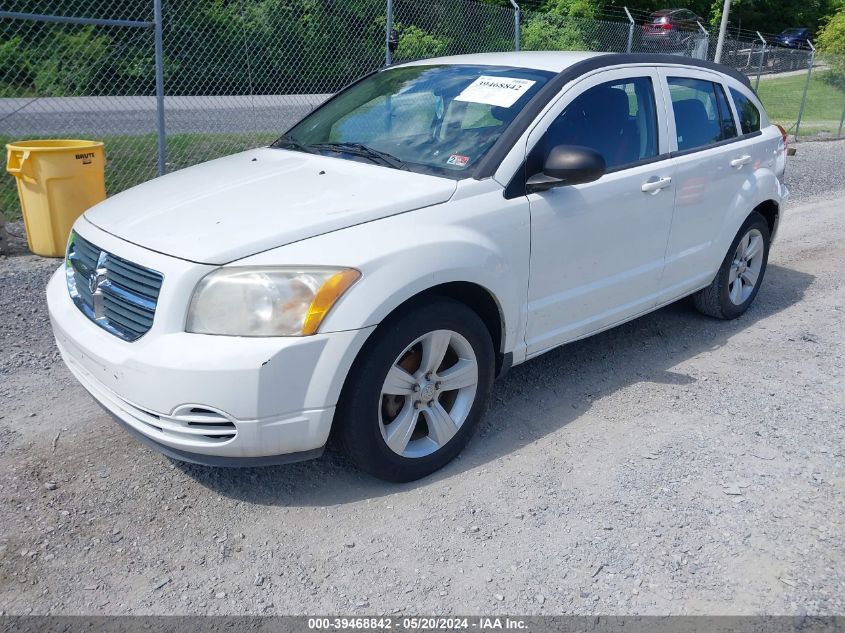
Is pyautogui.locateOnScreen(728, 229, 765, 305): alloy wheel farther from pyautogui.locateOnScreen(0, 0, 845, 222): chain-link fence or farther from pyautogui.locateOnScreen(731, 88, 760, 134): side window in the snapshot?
pyautogui.locateOnScreen(0, 0, 845, 222): chain-link fence

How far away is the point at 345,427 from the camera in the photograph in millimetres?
3148

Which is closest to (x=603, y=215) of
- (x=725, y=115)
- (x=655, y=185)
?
(x=655, y=185)

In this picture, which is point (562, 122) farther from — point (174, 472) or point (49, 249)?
point (49, 249)

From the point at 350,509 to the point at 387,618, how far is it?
667 mm

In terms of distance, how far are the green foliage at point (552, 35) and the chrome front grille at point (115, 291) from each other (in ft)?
39.2

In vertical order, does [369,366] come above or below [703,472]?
above

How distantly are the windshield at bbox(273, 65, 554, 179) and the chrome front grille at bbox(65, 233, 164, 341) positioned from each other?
1.32m

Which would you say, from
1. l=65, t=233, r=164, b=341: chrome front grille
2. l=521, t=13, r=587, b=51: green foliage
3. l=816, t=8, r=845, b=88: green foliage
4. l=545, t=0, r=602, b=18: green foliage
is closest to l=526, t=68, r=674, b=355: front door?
l=65, t=233, r=164, b=341: chrome front grille

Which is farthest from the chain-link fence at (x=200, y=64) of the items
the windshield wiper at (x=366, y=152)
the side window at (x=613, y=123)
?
the side window at (x=613, y=123)

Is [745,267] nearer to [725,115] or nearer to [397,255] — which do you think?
[725,115]

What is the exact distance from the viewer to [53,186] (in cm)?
624

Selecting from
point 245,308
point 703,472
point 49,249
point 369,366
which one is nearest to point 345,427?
point 369,366

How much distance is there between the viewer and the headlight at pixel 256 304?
2.91 meters

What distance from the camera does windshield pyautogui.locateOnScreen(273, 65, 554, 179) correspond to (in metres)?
→ 3.81
